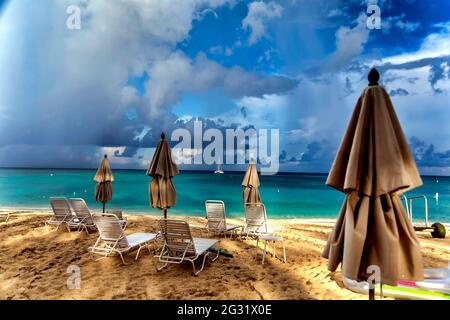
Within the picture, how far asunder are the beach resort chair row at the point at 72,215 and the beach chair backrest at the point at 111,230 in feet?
7.55

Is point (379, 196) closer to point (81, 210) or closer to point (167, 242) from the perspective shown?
point (167, 242)

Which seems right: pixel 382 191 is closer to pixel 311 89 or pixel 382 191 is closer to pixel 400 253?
pixel 400 253

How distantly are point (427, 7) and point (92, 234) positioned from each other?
23.4 meters

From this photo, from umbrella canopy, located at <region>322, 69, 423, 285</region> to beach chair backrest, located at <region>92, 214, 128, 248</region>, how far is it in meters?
3.79

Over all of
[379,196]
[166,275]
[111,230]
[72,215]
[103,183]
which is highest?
[379,196]

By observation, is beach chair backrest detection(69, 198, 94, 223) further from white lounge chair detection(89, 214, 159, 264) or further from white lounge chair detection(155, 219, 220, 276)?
white lounge chair detection(155, 219, 220, 276)

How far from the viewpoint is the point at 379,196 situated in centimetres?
199

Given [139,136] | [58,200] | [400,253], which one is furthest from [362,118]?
[139,136]

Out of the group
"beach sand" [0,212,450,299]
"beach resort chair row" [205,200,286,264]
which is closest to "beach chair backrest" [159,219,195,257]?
"beach sand" [0,212,450,299]

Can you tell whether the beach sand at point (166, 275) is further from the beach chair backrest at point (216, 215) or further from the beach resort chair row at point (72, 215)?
the beach resort chair row at point (72, 215)

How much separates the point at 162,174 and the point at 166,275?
2.04 metres

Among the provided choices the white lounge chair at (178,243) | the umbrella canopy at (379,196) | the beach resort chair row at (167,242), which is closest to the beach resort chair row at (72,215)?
the beach resort chair row at (167,242)
